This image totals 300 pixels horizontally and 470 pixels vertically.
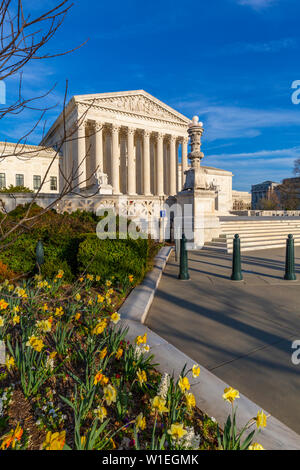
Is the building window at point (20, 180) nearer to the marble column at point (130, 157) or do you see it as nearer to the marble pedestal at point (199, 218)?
the marble column at point (130, 157)

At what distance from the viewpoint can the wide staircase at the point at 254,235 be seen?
12.1 meters

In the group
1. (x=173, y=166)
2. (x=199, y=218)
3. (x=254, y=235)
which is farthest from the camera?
(x=173, y=166)

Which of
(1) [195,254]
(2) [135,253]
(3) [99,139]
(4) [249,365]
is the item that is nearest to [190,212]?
(1) [195,254]

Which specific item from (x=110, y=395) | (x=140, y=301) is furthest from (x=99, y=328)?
(x=140, y=301)

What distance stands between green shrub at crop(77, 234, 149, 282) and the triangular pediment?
121 ft

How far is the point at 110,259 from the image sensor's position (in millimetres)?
5738

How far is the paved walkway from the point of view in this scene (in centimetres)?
260

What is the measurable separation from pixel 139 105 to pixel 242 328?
1826 inches

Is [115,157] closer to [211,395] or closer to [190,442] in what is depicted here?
[211,395]

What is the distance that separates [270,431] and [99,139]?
135 feet

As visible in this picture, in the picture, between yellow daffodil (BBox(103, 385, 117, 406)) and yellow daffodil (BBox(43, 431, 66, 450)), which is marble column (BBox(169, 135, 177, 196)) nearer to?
yellow daffodil (BBox(103, 385, 117, 406))

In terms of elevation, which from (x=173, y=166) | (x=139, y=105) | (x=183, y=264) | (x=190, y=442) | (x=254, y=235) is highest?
(x=139, y=105)

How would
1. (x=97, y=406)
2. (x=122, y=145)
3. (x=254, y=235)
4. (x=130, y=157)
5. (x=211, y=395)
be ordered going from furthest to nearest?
(x=122, y=145), (x=130, y=157), (x=254, y=235), (x=211, y=395), (x=97, y=406)
